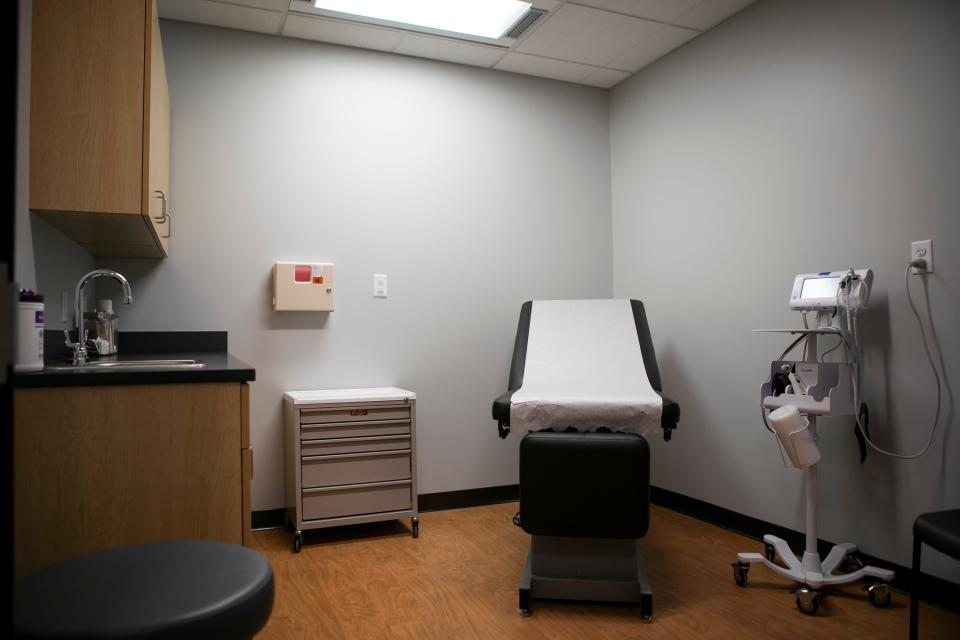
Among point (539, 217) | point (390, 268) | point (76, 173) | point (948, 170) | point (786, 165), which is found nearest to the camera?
point (76, 173)

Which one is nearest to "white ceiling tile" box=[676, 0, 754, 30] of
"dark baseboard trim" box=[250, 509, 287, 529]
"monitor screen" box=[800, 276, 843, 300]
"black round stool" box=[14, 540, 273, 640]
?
"monitor screen" box=[800, 276, 843, 300]

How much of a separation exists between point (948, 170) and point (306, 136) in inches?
108

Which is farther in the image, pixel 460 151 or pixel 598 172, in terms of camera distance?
pixel 598 172

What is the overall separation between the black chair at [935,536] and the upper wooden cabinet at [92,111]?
7.95ft

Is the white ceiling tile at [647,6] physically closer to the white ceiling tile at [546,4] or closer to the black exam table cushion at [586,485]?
the white ceiling tile at [546,4]

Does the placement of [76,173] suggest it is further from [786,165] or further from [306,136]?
[786,165]

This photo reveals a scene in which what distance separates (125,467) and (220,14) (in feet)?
7.67

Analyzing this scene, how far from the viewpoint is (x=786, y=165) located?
278 cm

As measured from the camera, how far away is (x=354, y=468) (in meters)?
2.94


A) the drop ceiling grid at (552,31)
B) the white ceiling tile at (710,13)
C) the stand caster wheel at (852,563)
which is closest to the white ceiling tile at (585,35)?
the drop ceiling grid at (552,31)

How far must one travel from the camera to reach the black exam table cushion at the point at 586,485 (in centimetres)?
216

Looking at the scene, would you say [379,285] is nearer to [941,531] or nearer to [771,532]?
[771,532]

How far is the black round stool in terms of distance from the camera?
0.85 meters

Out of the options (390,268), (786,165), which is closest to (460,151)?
(390,268)
